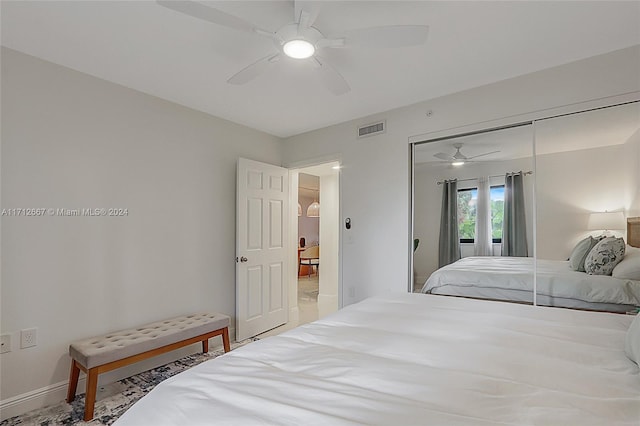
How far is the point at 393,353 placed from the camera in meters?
1.30

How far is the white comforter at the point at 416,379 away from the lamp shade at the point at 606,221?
0.94 meters

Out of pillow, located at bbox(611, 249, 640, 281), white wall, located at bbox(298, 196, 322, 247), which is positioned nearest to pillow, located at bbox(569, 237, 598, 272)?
pillow, located at bbox(611, 249, 640, 281)

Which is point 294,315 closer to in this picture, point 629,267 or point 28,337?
point 28,337

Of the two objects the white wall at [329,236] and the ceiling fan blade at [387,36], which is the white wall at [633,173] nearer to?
the ceiling fan blade at [387,36]

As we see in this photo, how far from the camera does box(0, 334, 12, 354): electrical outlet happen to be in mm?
2084

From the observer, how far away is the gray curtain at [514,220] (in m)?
2.62

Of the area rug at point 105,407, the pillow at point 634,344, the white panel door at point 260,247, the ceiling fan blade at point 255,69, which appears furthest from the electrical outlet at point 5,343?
the pillow at point 634,344

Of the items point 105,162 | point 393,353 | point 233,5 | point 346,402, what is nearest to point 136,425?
point 346,402

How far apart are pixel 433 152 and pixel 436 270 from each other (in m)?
1.16

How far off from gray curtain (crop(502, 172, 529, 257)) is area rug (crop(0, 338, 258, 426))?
Answer: 310cm

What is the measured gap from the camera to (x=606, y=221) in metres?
2.28

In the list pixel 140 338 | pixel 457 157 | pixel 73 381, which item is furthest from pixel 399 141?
pixel 73 381

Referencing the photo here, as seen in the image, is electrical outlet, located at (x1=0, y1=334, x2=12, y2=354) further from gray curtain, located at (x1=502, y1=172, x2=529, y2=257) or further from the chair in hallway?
the chair in hallway

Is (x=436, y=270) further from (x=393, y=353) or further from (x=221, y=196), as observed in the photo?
(x=221, y=196)
